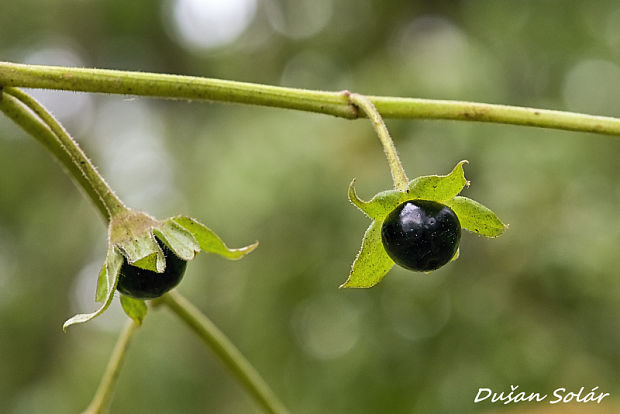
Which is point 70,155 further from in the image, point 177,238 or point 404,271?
point 404,271

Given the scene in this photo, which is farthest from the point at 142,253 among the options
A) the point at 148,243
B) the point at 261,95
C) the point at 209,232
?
the point at 261,95

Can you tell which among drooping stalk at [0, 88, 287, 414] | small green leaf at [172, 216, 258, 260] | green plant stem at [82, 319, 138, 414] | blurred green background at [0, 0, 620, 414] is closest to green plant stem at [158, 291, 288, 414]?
drooping stalk at [0, 88, 287, 414]

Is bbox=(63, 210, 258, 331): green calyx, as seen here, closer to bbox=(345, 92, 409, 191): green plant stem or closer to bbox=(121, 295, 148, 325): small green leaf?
bbox=(121, 295, 148, 325): small green leaf

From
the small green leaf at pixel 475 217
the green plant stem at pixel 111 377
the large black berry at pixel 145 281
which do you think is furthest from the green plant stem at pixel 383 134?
the green plant stem at pixel 111 377

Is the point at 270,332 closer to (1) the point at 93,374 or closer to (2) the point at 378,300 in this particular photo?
(2) the point at 378,300

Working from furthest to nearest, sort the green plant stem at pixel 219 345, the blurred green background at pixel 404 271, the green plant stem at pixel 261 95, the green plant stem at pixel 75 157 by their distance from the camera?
the blurred green background at pixel 404 271
the green plant stem at pixel 219 345
the green plant stem at pixel 75 157
the green plant stem at pixel 261 95

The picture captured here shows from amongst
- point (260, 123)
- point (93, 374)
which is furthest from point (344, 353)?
point (93, 374)

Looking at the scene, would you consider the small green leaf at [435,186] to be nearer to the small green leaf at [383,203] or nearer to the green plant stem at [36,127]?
the small green leaf at [383,203]
